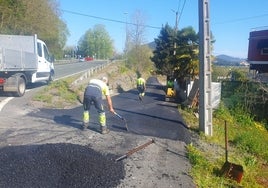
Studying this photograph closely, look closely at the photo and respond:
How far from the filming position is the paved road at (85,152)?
5875 mm

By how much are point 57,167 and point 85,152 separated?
1.03 metres

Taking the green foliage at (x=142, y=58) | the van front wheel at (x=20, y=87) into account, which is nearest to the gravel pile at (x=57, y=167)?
the van front wheel at (x=20, y=87)

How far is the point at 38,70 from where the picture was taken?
1741 cm

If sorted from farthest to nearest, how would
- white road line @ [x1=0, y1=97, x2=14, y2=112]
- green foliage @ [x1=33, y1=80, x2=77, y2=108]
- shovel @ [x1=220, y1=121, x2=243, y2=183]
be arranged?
1. green foliage @ [x1=33, y1=80, x2=77, y2=108]
2. white road line @ [x1=0, y1=97, x2=14, y2=112]
3. shovel @ [x1=220, y1=121, x2=243, y2=183]

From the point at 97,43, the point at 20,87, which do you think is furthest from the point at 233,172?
the point at 97,43

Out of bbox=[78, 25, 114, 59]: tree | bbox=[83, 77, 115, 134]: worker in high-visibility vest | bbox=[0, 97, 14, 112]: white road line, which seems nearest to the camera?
bbox=[83, 77, 115, 134]: worker in high-visibility vest

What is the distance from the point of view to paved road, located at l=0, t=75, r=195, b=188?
19.3 ft

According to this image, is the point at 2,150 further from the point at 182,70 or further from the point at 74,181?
the point at 182,70

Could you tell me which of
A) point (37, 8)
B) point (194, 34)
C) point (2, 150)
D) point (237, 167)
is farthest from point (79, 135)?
point (37, 8)

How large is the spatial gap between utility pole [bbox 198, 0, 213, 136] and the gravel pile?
15.0ft

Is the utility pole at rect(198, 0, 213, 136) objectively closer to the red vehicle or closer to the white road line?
the white road line

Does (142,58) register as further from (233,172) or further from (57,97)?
(233,172)

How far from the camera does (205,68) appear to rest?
10750mm

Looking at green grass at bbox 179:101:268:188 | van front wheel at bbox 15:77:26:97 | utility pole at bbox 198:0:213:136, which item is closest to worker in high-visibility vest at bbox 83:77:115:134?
green grass at bbox 179:101:268:188
